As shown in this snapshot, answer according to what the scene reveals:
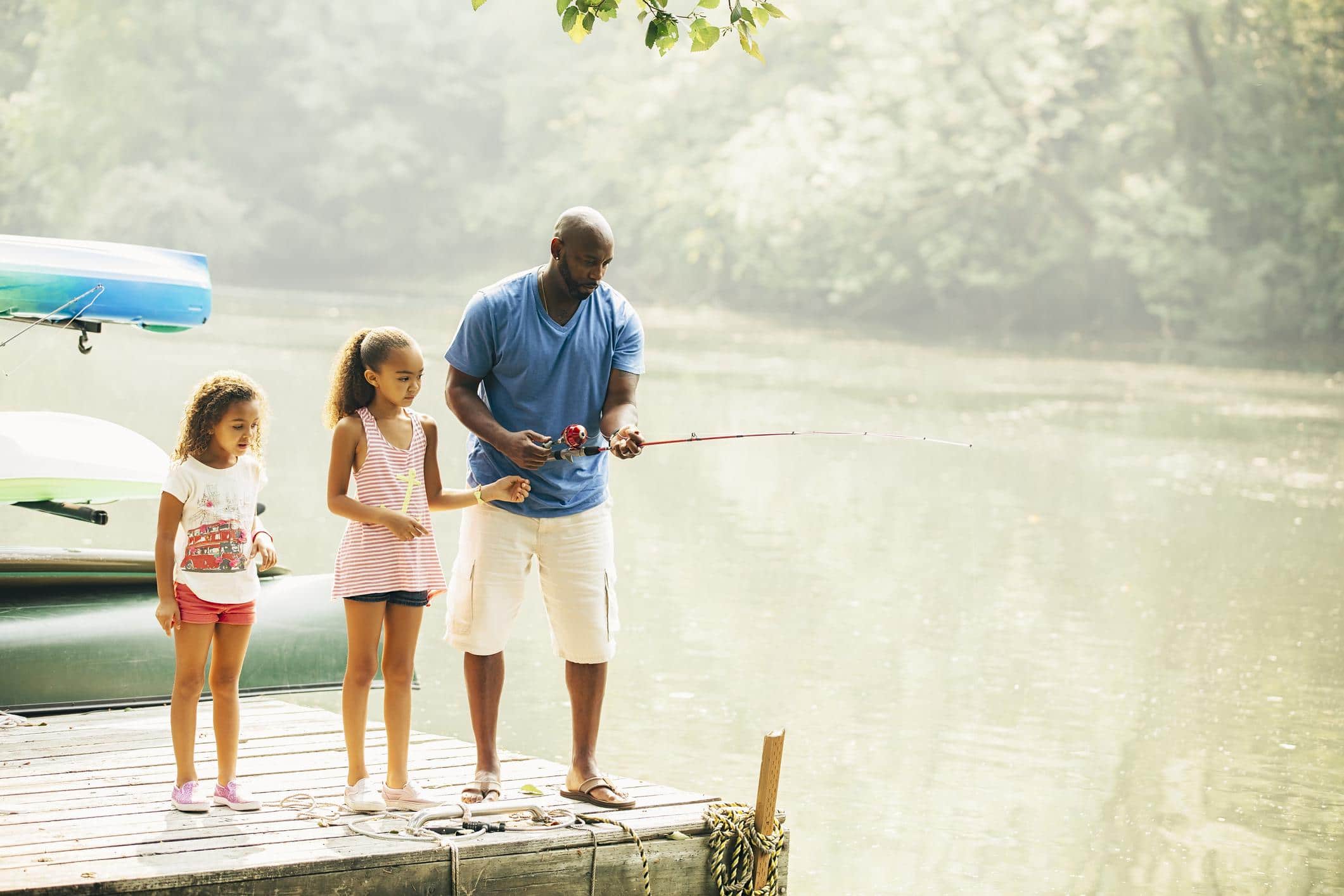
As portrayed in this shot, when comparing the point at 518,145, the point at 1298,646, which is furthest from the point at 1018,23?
the point at 1298,646

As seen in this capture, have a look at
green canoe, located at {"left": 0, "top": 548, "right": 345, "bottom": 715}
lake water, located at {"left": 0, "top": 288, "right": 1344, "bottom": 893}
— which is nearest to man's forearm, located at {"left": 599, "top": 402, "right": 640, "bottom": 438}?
lake water, located at {"left": 0, "top": 288, "right": 1344, "bottom": 893}

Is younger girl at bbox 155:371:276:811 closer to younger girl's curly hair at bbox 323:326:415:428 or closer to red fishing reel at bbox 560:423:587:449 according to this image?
younger girl's curly hair at bbox 323:326:415:428

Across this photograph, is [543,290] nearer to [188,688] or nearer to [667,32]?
[667,32]

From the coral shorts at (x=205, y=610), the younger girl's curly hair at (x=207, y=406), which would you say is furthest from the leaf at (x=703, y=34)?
the coral shorts at (x=205, y=610)

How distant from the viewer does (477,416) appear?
3.72 m

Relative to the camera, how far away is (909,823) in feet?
19.4

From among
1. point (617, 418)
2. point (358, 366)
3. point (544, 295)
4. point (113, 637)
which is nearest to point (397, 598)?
point (358, 366)

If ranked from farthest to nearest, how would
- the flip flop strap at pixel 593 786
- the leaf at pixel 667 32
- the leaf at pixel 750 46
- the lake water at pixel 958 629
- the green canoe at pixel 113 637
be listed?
the lake water at pixel 958 629
the green canoe at pixel 113 637
the leaf at pixel 667 32
the leaf at pixel 750 46
the flip flop strap at pixel 593 786

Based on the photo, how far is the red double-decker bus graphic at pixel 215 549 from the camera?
12.0ft

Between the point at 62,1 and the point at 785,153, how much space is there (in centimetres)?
2213

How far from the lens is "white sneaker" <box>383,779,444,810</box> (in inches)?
149

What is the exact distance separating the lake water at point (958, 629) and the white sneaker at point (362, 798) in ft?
6.72

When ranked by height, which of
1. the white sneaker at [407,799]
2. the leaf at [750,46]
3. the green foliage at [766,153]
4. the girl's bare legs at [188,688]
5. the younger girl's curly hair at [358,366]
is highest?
the green foliage at [766,153]

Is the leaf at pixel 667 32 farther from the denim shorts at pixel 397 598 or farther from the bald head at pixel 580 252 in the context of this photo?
the denim shorts at pixel 397 598
